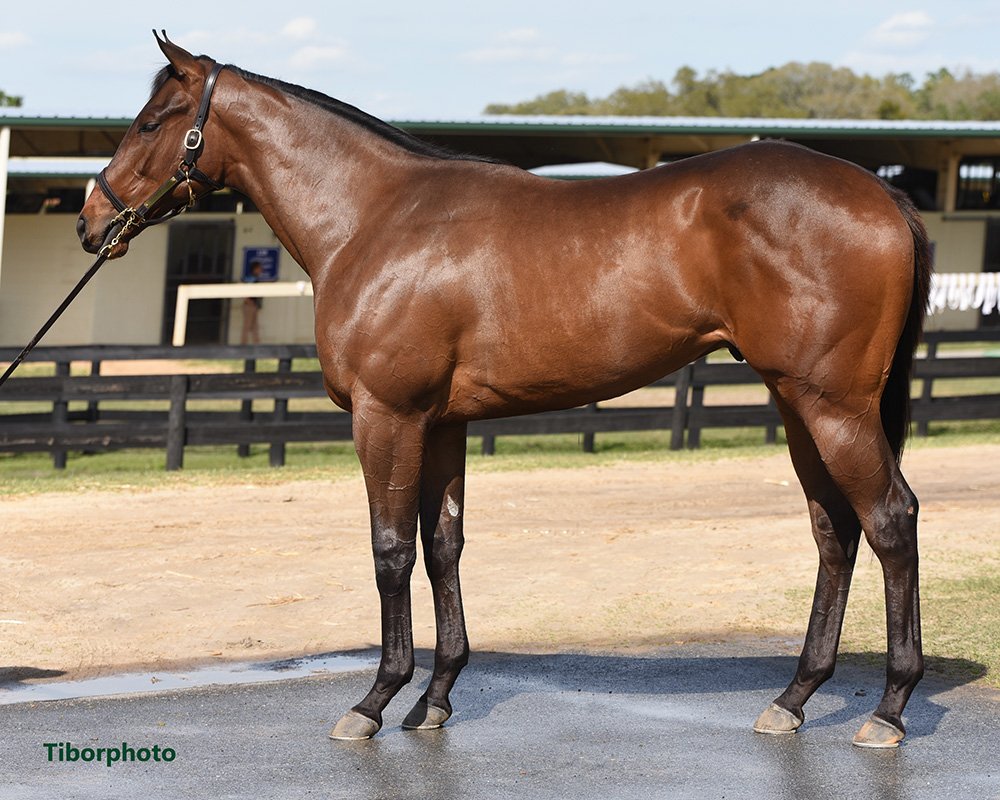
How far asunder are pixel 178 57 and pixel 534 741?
286cm

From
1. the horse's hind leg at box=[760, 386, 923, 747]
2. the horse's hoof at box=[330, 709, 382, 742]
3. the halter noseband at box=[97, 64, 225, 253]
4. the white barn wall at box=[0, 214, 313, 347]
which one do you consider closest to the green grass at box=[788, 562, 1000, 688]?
the horse's hind leg at box=[760, 386, 923, 747]


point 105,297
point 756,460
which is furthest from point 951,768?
point 105,297

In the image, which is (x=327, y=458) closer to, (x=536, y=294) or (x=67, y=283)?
(x=536, y=294)

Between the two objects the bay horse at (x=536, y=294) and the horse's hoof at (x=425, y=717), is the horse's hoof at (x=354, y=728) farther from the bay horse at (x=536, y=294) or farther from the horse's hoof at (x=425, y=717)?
the horse's hoof at (x=425, y=717)


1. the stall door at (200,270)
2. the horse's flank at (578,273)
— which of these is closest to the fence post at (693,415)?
the horse's flank at (578,273)

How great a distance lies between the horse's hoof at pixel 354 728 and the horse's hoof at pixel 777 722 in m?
1.41

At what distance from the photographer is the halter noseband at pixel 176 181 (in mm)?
4980

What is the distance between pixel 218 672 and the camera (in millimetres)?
5758

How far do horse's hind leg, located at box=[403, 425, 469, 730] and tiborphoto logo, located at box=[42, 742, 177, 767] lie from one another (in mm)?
1015

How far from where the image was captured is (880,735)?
15.3ft

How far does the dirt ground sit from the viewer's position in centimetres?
637

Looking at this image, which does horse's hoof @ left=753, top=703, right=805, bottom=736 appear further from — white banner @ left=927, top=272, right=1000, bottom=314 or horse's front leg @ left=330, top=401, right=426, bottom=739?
white banner @ left=927, top=272, right=1000, bottom=314

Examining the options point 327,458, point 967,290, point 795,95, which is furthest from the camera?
point 795,95

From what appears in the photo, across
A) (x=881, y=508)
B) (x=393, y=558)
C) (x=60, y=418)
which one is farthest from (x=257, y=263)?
(x=881, y=508)
